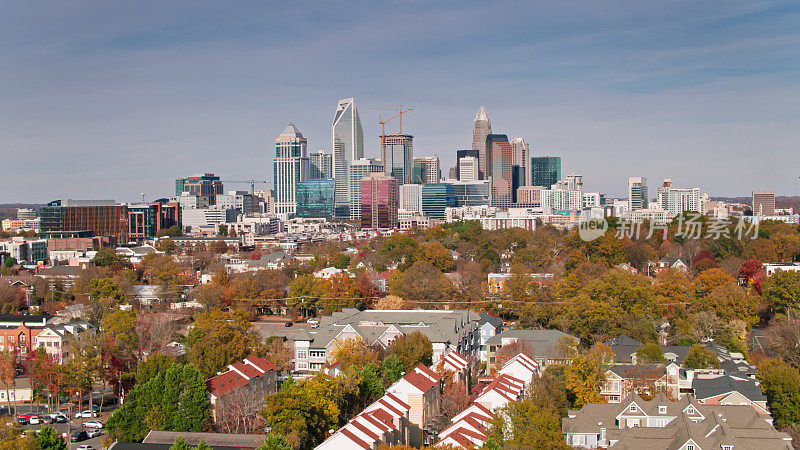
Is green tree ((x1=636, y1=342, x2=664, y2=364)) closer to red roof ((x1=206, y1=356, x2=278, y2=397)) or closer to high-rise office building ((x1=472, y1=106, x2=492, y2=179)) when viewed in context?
red roof ((x1=206, y1=356, x2=278, y2=397))

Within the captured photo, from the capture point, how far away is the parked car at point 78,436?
13.7m

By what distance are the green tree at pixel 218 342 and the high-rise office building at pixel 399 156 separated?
8914 centimetres

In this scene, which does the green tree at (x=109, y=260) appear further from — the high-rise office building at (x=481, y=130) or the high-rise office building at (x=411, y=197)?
the high-rise office building at (x=481, y=130)

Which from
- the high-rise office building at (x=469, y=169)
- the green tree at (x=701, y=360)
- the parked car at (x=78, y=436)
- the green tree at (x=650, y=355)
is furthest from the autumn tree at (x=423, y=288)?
the high-rise office building at (x=469, y=169)

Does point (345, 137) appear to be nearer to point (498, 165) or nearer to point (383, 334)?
point (498, 165)

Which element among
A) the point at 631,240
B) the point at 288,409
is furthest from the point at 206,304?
the point at 631,240

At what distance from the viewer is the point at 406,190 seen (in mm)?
101000

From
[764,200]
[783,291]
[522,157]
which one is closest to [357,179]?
[522,157]

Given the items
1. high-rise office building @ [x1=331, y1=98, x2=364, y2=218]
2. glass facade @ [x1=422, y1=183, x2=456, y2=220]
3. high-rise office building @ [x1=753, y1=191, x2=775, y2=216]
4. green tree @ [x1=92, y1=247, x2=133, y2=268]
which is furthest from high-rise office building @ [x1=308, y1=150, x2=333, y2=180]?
green tree @ [x1=92, y1=247, x2=133, y2=268]

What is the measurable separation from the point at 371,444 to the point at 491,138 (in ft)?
365

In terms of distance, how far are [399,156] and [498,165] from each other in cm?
1678

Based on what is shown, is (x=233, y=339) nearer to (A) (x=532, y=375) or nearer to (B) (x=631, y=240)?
(A) (x=532, y=375)

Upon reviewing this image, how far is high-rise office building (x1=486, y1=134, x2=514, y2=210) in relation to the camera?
11512 centimetres

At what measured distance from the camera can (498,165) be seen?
118 meters
